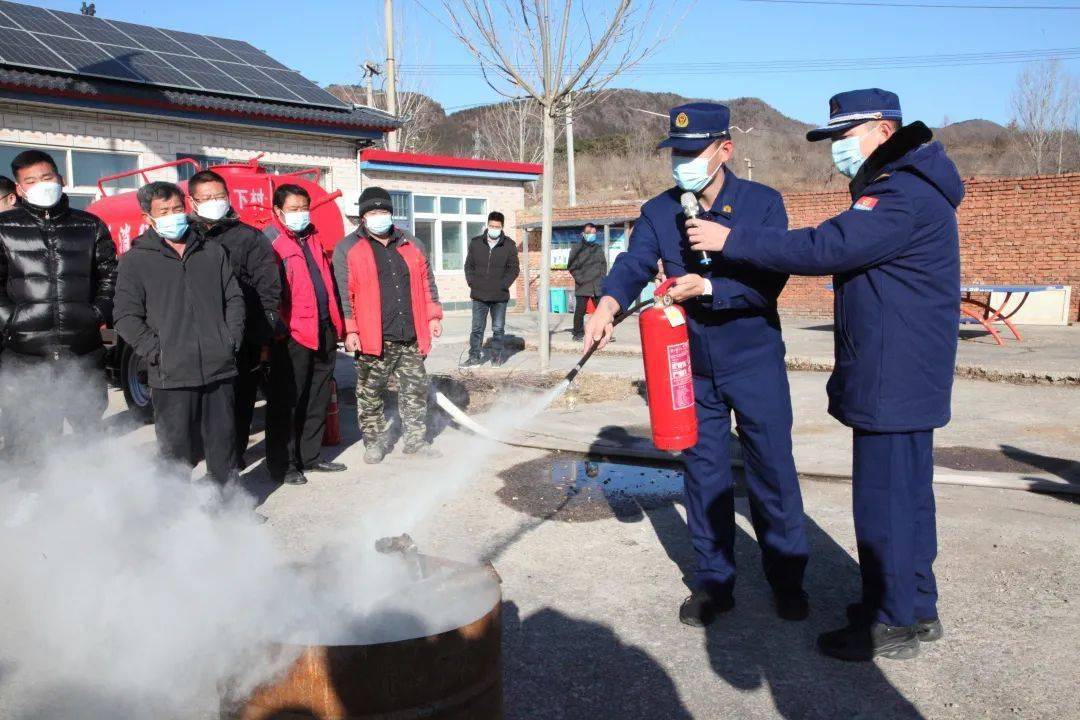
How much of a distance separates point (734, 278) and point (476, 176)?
69.0 ft

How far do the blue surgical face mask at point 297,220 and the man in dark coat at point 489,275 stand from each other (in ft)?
20.4

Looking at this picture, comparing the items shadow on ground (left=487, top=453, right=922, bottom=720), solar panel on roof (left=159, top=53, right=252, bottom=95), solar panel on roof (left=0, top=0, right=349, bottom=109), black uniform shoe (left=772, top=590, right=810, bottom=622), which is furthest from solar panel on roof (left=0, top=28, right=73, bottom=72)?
black uniform shoe (left=772, top=590, right=810, bottom=622)

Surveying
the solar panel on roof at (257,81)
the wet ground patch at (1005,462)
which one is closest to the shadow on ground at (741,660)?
the wet ground patch at (1005,462)

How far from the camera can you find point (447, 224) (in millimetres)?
23797

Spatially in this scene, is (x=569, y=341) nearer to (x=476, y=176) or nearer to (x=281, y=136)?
(x=281, y=136)

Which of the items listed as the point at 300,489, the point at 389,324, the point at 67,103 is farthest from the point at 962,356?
the point at 67,103

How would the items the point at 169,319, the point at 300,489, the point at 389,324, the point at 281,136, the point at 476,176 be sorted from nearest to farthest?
the point at 169,319
the point at 300,489
the point at 389,324
the point at 281,136
the point at 476,176

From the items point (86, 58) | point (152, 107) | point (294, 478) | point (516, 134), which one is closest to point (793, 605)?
point (294, 478)

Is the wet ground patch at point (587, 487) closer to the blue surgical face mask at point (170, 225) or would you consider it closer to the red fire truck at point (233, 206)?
the blue surgical face mask at point (170, 225)

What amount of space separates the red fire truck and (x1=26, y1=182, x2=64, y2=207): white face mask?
2.79 meters

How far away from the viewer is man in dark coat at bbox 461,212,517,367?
12.5m

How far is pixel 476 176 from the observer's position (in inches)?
945

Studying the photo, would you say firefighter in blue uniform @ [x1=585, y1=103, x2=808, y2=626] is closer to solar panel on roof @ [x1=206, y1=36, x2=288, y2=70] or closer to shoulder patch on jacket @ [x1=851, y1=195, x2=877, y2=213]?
shoulder patch on jacket @ [x1=851, y1=195, x2=877, y2=213]

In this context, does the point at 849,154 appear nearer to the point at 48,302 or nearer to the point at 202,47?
the point at 48,302
